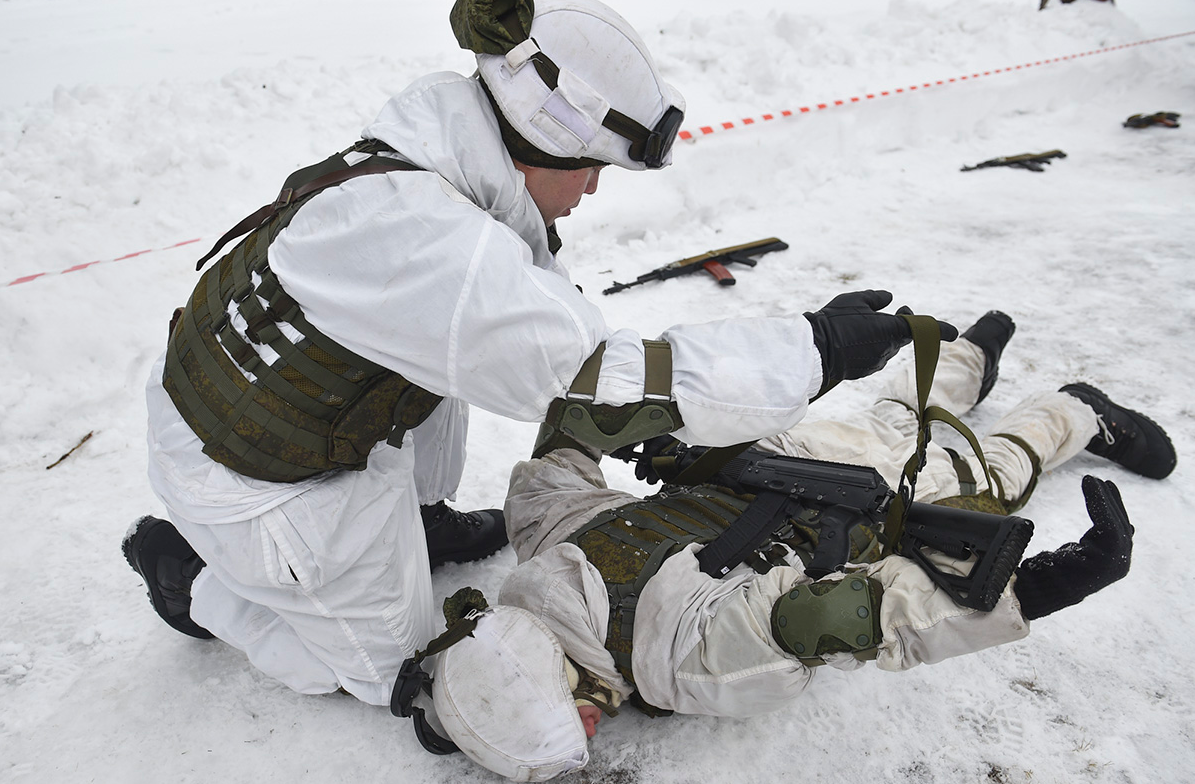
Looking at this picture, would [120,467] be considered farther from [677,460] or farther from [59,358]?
[677,460]

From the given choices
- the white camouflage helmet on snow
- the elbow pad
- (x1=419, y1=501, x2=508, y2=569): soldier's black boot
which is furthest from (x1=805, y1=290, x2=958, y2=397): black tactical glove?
(x1=419, y1=501, x2=508, y2=569): soldier's black boot

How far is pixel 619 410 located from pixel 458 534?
45.6 inches

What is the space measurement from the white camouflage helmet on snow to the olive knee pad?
101 centimetres

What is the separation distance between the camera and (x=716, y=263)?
165 inches

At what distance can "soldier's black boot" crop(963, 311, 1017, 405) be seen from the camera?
2877 millimetres

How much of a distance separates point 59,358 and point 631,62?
283cm

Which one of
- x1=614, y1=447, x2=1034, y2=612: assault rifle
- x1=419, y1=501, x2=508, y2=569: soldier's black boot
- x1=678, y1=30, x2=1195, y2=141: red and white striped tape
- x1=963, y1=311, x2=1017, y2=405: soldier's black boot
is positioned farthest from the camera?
x1=678, y1=30, x2=1195, y2=141: red and white striped tape

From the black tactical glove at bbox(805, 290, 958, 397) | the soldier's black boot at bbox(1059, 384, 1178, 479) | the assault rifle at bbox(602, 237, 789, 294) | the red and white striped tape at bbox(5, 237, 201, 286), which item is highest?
the black tactical glove at bbox(805, 290, 958, 397)

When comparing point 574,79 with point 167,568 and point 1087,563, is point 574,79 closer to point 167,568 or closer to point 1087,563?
point 1087,563

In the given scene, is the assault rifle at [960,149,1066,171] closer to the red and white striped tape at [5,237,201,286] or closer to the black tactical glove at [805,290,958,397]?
the black tactical glove at [805,290,958,397]

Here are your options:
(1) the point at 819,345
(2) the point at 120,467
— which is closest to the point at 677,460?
(1) the point at 819,345

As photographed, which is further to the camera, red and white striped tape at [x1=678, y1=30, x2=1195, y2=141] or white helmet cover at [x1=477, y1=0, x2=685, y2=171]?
red and white striped tape at [x1=678, y1=30, x2=1195, y2=141]

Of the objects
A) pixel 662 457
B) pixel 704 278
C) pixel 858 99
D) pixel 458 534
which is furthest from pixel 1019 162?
pixel 458 534

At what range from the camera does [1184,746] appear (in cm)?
175
